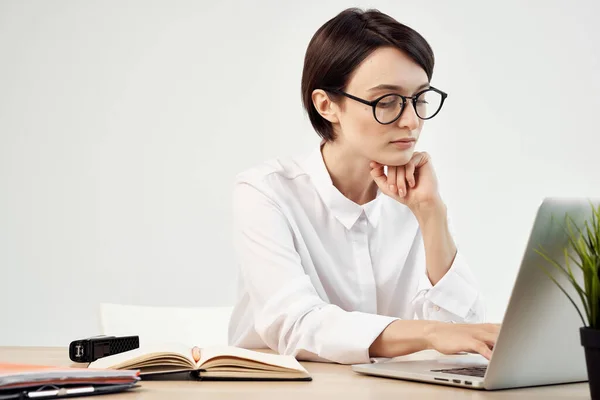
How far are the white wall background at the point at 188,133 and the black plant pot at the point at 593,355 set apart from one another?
11.1 ft

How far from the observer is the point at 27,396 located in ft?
2.94

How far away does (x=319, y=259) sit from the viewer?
6.56 feet

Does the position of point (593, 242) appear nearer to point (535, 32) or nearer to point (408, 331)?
point (408, 331)

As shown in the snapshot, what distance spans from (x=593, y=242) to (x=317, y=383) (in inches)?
19.1

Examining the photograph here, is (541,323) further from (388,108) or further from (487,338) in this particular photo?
(388,108)

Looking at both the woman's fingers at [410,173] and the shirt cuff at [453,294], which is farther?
the woman's fingers at [410,173]

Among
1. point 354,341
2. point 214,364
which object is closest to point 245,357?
point 214,364

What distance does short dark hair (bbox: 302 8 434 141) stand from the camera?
1892 mm

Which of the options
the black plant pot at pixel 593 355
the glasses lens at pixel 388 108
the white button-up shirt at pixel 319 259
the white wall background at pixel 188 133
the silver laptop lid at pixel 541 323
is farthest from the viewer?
the white wall background at pixel 188 133

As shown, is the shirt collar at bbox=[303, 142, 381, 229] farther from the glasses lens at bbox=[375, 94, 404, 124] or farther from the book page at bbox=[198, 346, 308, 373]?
the book page at bbox=[198, 346, 308, 373]

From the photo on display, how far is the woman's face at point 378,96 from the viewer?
1841mm

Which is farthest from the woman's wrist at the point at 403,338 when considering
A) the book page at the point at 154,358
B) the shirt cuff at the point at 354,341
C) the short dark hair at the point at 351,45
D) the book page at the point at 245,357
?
the short dark hair at the point at 351,45

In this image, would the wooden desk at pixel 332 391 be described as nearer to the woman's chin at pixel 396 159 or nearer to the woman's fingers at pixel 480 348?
the woman's fingers at pixel 480 348

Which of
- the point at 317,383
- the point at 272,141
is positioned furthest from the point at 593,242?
the point at 272,141
